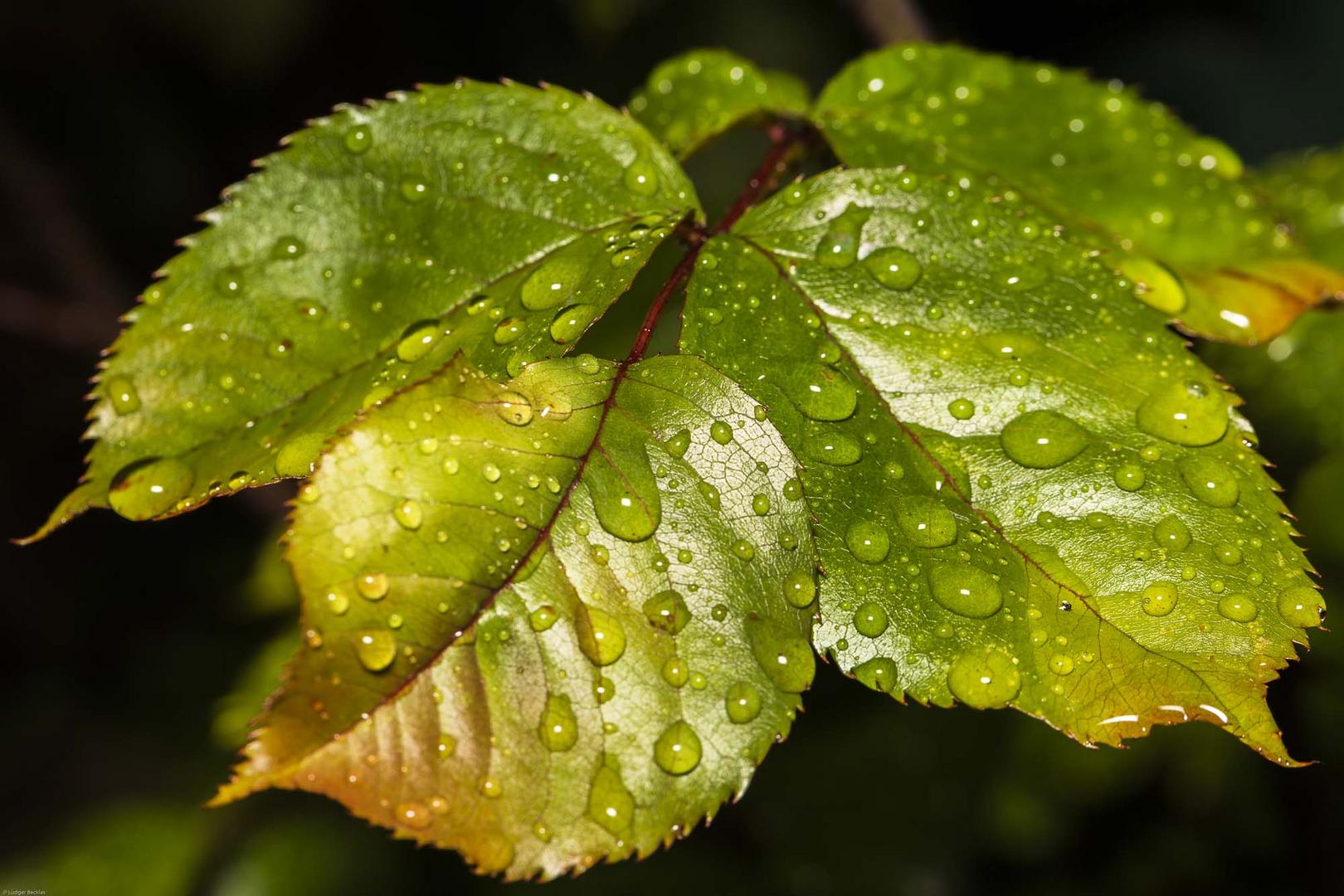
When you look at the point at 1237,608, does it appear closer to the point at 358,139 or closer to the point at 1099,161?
the point at 1099,161

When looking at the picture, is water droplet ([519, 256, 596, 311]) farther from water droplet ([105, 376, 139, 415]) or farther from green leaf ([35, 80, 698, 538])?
water droplet ([105, 376, 139, 415])

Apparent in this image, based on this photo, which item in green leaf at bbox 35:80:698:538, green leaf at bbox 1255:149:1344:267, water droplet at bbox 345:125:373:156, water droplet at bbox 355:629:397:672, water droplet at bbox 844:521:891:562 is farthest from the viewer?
green leaf at bbox 1255:149:1344:267

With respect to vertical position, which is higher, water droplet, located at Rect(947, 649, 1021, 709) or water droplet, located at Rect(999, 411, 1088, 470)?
water droplet, located at Rect(999, 411, 1088, 470)

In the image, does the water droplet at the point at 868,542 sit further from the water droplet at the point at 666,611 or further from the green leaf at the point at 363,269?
the green leaf at the point at 363,269

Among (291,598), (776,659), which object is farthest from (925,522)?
(291,598)

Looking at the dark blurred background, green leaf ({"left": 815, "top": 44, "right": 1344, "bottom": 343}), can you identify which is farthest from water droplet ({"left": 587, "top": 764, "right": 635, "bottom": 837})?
the dark blurred background

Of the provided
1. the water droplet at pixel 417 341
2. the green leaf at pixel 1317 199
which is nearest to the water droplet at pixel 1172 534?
the water droplet at pixel 417 341
